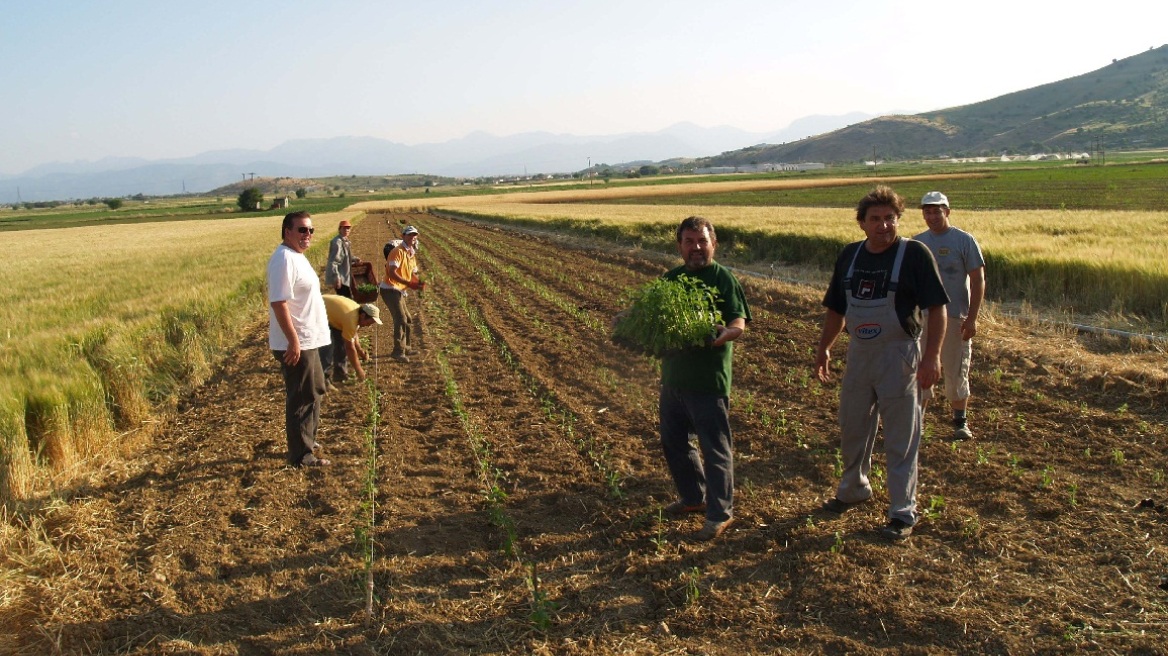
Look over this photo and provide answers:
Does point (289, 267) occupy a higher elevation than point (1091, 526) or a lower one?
higher

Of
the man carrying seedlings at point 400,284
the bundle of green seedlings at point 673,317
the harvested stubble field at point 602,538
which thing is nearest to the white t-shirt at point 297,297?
the harvested stubble field at point 602,538

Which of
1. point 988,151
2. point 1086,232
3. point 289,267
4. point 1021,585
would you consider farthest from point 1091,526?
point 988,151

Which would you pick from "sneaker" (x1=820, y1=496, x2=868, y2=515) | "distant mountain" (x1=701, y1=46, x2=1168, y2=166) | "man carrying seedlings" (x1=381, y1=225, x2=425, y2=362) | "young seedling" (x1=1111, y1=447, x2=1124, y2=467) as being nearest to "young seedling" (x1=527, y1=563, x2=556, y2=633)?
"sneaker" (x1=820, y1=496, x2=868, y2=515)

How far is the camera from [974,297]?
235 inches

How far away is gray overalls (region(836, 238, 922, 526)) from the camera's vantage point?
4.43 meters

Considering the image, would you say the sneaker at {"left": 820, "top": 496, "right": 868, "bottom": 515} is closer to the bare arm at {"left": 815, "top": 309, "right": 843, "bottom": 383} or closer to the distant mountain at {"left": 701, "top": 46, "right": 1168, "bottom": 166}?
the bare arm at {"left": 815, "top": 309, "right": 843, "bottom": 383}

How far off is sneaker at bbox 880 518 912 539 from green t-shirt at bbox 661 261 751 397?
3.99ft

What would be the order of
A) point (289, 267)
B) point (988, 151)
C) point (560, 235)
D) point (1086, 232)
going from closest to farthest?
point (289, 267), point (1086, 232), point (560, 235), point (988, 151)

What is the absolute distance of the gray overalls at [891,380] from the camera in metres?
4.43

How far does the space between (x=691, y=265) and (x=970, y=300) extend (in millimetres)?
2744

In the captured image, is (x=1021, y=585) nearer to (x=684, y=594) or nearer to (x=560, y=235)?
(x=684, y=594)

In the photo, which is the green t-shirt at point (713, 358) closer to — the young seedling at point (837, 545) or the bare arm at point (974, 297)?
the young seedling at point (837, 545)

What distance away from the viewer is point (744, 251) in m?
20.5

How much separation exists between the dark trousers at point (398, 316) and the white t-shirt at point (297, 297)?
3605mm
